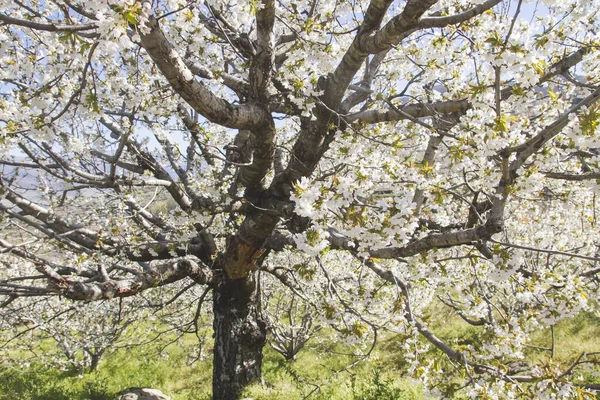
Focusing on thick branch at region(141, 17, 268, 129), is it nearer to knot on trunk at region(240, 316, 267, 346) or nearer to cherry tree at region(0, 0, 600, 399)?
cherry tree at region(0, 0, 600, 399)

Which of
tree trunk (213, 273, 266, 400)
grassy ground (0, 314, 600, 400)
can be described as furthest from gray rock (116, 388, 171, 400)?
tree trunk (213, 273, 266, 400)

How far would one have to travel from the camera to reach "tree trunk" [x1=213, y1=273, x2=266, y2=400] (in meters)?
4.96

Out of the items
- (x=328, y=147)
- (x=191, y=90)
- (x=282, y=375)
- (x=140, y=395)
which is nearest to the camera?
(x=191, y=90)

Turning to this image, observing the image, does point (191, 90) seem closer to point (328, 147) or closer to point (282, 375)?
point (328, 147)

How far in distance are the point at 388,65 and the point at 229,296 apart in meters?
3.90

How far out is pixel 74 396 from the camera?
7195 mm

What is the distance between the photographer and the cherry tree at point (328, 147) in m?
2.18

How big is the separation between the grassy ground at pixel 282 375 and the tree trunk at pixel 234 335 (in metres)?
0.58

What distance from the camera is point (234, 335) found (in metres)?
4.95

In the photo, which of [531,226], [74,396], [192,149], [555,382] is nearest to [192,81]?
[555,382]

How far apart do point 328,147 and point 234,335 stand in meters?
2.97

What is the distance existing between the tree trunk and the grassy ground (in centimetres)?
58

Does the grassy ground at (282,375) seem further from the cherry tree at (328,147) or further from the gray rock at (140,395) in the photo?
the cherry tree at (328,147)

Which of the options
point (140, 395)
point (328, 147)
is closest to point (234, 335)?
point (140, 395)
